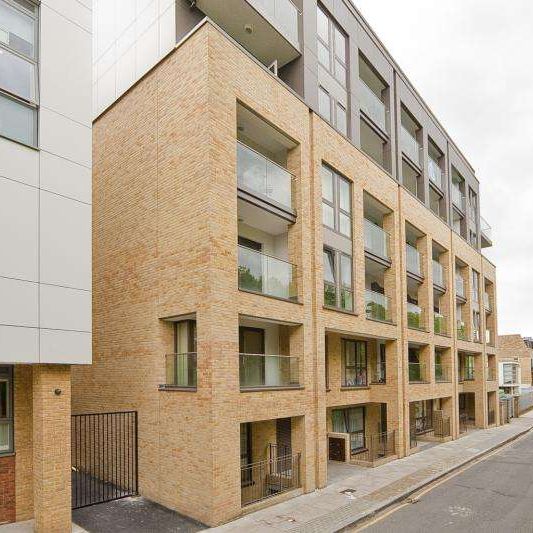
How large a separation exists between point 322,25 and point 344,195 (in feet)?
18.2

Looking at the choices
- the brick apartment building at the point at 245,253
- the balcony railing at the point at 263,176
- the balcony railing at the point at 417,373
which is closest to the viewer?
the brick apartment building at the point at 245,253

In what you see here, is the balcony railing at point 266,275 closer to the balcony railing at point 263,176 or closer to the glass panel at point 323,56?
the balcony railing at point 263,176

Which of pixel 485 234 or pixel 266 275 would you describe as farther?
pixel 485 234

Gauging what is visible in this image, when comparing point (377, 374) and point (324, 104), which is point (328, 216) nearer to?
point (324, 104)

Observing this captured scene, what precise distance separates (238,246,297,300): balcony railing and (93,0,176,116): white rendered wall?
5681 mm

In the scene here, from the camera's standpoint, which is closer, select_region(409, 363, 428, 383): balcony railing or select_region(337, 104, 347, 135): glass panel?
select_region(337, 104, 347, 135): glass panel

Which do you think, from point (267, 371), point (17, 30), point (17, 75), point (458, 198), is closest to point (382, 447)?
point (267, 371)

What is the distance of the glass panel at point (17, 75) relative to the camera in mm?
9422

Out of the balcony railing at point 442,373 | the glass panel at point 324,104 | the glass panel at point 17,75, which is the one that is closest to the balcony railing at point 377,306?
the glass panel at point 324,104

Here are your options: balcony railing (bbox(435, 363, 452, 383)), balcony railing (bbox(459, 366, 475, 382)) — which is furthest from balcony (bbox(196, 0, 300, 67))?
balcony railing (bbox(459, 366, 475, 382))

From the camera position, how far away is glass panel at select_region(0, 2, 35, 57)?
9539 mm

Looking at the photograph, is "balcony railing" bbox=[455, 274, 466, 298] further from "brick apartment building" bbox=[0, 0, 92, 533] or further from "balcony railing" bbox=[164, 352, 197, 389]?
"brick apartment building" bbox=[0, 0, 92, 533]

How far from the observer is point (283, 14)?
48.0ft

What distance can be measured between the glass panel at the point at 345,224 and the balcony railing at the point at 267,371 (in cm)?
485
